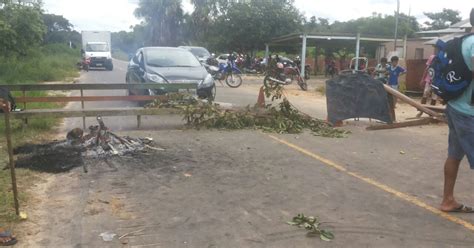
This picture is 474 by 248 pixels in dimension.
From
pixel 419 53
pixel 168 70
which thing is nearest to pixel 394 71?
pixel 168 70

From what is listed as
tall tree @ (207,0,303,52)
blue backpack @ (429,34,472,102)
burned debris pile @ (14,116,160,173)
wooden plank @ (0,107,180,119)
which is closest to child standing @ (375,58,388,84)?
wooden plank @ (0,107,180,119)

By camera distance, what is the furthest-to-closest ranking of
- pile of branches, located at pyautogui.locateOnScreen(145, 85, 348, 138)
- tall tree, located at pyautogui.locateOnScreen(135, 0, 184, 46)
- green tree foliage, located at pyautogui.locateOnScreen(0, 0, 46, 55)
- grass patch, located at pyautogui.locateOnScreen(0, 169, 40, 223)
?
tall tree, located at pyautogui.locateOnScreen(135, 0, 184, 46) < green tree foliage, located at pyautogui.locateOnScreen(0, 0, 46, 55) < pile of branches, located at pyautogui.locateOnScreen(145, 85, 348, 138) < grass patch, located at pyautogui.locateOnScreen(0, 169, 40, 223)

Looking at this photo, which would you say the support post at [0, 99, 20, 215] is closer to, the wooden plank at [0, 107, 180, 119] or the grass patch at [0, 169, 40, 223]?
the grass patch at [0, 169, 40, 223]

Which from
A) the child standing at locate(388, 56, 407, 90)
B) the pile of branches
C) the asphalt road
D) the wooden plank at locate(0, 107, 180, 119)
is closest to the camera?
the asphalt road

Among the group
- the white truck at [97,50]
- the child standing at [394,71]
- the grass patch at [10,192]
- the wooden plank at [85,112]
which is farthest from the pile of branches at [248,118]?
the white truck at [97,50]

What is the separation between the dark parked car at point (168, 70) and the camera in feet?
37.8

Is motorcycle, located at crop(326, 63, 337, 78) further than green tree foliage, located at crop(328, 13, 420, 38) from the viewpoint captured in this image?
No

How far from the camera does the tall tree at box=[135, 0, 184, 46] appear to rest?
47250mm

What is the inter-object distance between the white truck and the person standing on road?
106 feet

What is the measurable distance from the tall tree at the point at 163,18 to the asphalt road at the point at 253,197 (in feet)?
135

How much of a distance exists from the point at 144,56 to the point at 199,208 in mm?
8503

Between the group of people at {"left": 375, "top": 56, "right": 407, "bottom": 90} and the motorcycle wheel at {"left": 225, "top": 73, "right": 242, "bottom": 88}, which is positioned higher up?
the group of people at {"left": 375, "top": 56, "right": 407, "bottom": 90}

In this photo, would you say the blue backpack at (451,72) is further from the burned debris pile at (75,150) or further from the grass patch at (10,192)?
the burned debris pile at (75,150)

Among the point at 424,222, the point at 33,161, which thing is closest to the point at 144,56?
the point at 33,161
